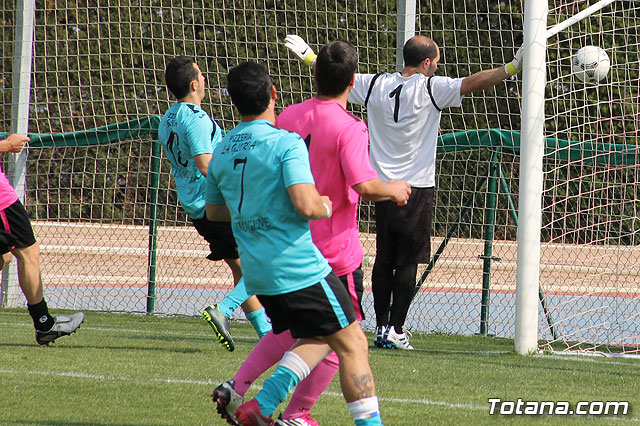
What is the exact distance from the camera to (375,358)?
6117 millimetres

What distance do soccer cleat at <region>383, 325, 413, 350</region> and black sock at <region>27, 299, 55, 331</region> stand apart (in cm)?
240

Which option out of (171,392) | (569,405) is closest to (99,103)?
(171,392)

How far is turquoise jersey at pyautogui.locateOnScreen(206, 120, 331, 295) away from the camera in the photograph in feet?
11.7

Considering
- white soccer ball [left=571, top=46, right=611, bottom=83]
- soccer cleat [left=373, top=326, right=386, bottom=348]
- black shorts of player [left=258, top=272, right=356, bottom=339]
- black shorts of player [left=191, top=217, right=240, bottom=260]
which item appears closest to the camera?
black shorts of player [left=258, top=272, right=356, bottom=339]

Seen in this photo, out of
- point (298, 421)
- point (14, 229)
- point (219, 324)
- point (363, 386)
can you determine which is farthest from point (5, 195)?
point (363, 386)

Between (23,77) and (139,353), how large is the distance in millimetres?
4540

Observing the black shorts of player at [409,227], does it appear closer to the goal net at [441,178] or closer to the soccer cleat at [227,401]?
the goal net at [441,178]

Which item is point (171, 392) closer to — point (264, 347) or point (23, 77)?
point (264, 347)

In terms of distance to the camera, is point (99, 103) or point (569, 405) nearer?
point (569, 405)

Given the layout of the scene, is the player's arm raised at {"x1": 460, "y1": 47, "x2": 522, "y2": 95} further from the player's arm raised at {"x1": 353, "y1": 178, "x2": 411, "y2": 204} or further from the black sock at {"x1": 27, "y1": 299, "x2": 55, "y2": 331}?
the black sock at {"x1": 27, "y1": 299, "x2": 55, "y2": 331}

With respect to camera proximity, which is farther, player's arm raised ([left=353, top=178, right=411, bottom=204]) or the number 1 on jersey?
player's arm raised ([left=353, top=178, right=411, bottom=204])

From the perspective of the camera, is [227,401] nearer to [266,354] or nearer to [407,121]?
[266,354]

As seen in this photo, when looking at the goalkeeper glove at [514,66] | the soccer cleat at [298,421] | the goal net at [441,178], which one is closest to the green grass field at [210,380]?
the soccer cleat at [298,421]

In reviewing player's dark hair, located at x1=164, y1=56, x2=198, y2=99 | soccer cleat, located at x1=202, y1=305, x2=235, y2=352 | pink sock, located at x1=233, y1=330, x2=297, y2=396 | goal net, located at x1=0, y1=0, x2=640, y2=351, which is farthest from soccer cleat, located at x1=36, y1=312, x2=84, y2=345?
pink sock, located at x1=233, y1=330, x2=297, y2=396
